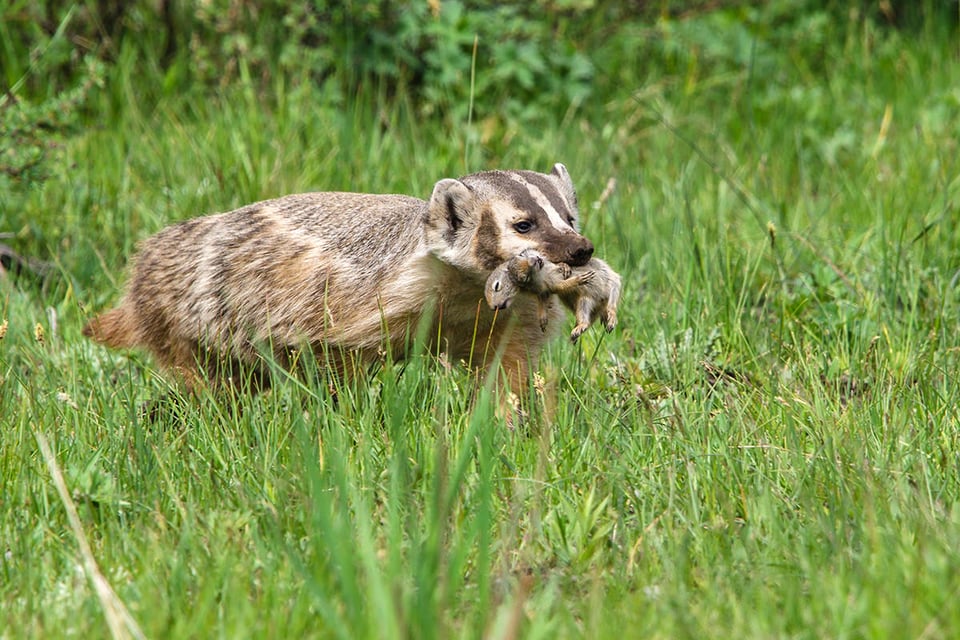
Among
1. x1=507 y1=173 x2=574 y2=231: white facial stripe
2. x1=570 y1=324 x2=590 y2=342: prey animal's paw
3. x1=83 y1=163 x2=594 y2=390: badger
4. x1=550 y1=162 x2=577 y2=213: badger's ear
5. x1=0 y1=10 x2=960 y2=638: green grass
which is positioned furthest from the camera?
x1=550 y1=162 x2=577 y2=213: badger's ear

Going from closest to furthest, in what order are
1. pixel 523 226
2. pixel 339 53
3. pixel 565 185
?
pixel 523 226 < pixel 565 185 < pixel 339 53

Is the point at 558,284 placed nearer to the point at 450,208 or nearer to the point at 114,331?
the point at 450,208

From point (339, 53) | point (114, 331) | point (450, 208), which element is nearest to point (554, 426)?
point (450, 208)

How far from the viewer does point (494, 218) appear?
3578mm

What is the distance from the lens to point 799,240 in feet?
15.6

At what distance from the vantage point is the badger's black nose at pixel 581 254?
3.33 metres

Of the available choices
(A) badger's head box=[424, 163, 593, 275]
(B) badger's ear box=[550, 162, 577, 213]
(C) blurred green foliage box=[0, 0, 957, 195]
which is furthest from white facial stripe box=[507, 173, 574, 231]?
(C) blurred green foliage box=[0, 0, 957, 195]

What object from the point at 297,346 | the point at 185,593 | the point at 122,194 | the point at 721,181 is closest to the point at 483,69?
the point at 721,181

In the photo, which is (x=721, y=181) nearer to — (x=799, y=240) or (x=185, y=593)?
(x=799, y=240)

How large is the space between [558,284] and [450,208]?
0.48m

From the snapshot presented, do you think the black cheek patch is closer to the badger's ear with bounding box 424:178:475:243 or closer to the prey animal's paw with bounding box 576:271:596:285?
the badger's ear with bounding box 424:178:475:243

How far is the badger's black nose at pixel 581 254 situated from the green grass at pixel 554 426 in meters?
0.34

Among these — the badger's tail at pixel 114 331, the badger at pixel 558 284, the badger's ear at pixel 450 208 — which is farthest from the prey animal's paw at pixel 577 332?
the badger's tail at pixel 114 331

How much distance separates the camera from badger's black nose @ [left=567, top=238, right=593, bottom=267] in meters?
3.33
